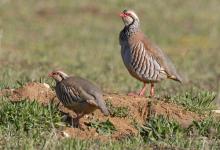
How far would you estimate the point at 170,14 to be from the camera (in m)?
27.8

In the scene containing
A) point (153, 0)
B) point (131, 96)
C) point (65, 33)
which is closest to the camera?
point (131, 96)

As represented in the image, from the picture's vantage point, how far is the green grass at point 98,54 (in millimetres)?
7949

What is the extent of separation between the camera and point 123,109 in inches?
355

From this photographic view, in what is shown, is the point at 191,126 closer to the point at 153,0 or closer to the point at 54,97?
the point at 54,97

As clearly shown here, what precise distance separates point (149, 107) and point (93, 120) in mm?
916

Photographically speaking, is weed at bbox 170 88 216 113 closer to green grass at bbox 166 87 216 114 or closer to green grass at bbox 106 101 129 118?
green grass at bbox 166 87 216 114

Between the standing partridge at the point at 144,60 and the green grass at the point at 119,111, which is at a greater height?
the standing partridge at the point at 144,60

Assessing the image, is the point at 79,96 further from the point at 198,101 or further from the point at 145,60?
the point at 145,60

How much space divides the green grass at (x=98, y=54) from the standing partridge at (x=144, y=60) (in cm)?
35

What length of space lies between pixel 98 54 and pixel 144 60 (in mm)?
9033

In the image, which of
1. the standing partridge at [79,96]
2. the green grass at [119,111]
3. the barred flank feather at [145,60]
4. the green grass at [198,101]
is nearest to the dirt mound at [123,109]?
the green grass at [119,111]

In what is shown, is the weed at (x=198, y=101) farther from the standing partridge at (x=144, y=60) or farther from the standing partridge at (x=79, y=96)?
the standing partridge at (x=79, y=96)

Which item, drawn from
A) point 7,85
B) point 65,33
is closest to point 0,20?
point 65,33

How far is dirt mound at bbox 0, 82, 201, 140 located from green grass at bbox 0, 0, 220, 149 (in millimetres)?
128
